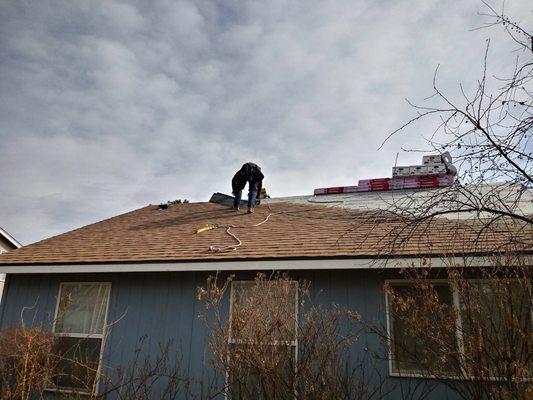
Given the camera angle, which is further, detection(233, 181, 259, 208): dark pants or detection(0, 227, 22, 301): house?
detection(0, 227, 22, 301): house

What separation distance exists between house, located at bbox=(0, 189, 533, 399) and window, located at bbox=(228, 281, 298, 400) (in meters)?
1.54

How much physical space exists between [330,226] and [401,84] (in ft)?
12.4

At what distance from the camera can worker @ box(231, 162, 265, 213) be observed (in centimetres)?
1158

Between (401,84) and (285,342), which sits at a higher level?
(401,84)

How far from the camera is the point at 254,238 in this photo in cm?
849

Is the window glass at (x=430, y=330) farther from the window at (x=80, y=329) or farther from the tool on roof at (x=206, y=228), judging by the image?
the window at (x=80, y=329)

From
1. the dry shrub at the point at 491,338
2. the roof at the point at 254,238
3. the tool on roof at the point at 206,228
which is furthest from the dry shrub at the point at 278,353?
the tool on roof at the point at 206,228

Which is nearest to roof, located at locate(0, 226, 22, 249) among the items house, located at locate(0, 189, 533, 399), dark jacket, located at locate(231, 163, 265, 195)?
house, located at locate(0, 189, 533, 399)

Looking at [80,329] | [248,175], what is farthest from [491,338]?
[248,175]

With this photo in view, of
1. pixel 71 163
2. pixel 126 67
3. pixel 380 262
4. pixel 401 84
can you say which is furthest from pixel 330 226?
pixel 71 163

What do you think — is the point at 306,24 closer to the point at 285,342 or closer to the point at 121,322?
the point at 285,342

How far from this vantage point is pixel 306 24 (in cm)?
695

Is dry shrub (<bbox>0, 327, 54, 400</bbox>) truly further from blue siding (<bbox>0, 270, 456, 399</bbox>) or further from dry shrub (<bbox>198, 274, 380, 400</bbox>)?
dry shrub (<bbox>198, 274, 380, 400</bbox>)

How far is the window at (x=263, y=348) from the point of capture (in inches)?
178
